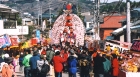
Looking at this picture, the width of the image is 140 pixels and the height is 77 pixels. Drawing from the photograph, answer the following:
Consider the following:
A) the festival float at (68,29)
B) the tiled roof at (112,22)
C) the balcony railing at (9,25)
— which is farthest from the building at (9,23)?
the tiled roof at (112,22)

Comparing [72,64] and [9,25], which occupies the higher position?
[72,64]

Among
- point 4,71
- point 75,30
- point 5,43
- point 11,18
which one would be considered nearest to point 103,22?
point 11,18

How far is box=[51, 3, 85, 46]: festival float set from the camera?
37906 millimetres

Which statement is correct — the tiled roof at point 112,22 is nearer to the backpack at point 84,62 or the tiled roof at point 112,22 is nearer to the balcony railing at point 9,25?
the balcony railing at point 9,25

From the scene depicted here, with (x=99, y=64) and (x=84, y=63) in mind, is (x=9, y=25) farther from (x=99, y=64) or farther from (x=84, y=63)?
(x=99, y=64)

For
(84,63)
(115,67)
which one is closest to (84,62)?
(84,63)

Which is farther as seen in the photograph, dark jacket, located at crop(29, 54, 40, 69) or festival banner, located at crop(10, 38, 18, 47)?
festival banner, located at crop(10, 38, 18, 47)

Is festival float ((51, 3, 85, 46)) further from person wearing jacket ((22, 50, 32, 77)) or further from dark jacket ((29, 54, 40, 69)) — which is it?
dark jacket ((29, 54, 40, 69))

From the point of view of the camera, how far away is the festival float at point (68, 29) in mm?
37906

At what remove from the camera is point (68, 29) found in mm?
39344

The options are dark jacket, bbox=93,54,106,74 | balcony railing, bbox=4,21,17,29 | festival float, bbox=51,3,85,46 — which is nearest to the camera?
dark jacket, bbox=93,54,106,74

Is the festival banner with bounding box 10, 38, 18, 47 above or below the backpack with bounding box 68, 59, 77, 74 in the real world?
below

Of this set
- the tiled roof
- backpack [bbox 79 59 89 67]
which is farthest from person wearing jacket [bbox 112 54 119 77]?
the tiled roof

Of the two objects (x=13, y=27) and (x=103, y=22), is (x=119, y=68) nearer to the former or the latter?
(x=13, y=27)
